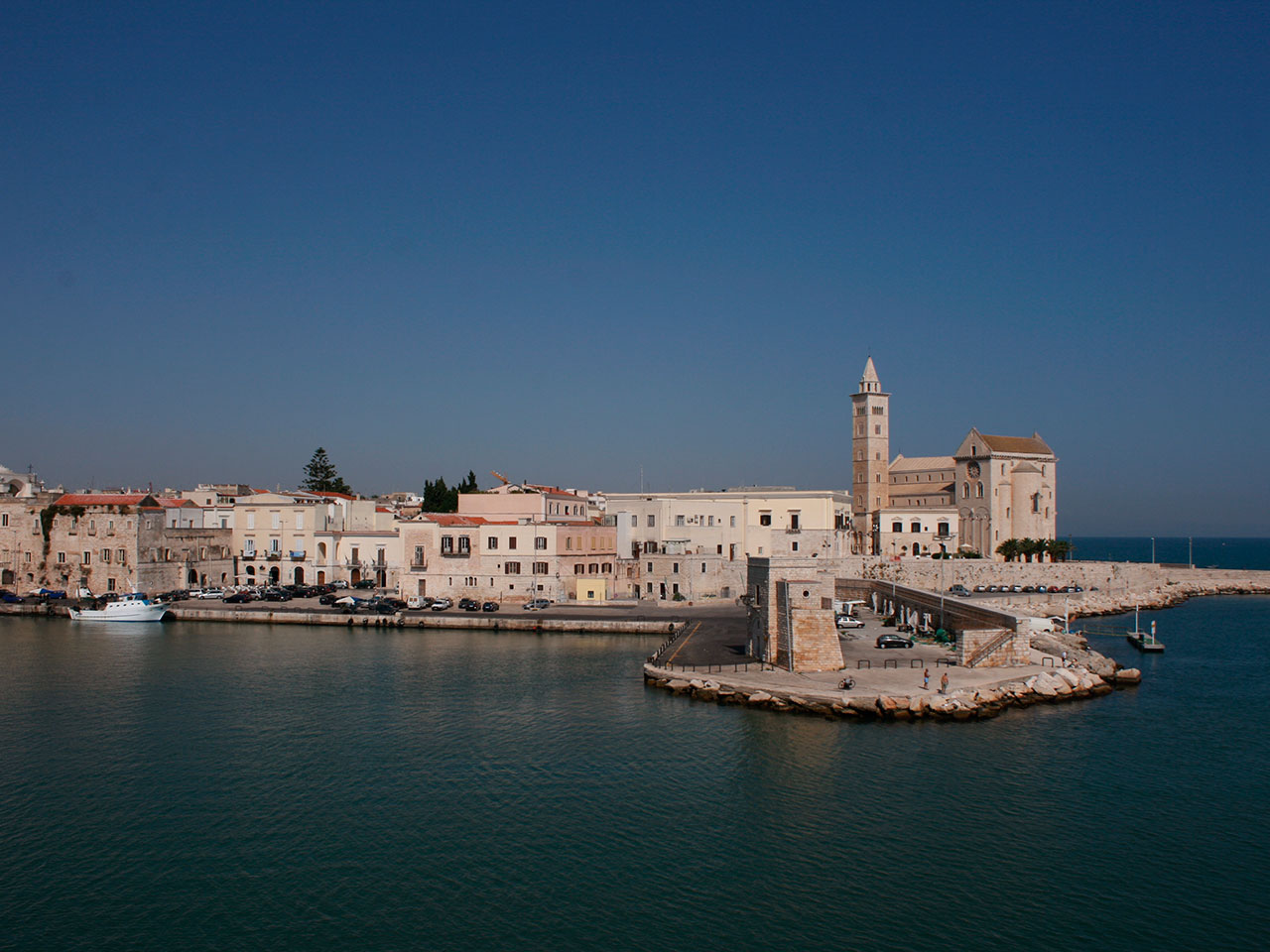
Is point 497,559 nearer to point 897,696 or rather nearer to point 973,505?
point 897,696

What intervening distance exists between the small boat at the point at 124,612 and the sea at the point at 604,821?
16621 millimetres

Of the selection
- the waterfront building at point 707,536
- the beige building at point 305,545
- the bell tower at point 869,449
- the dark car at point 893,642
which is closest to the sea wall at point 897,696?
the dark car at point 893,642

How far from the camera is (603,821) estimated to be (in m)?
18.6

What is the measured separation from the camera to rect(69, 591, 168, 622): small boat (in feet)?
153

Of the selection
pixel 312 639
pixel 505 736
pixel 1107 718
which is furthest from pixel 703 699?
pixel 312 639

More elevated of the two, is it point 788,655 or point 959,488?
point 959,488

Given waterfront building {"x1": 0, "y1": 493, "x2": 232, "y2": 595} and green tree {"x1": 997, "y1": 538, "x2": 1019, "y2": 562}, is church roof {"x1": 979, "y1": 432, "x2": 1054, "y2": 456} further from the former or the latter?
waterfront building {"x1": 0, "y1": 493, "x2": 232, "y2": 595}

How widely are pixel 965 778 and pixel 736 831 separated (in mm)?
5923

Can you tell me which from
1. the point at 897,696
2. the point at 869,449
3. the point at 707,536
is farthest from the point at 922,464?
the point at 897,696

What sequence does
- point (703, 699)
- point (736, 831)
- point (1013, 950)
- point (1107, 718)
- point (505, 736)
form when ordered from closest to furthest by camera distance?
point (1013, 950) < point (736, 831) < point (505, 736) < point (1107, 718) < point (703, 699)

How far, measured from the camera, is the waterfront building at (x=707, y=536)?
5100 centimetres

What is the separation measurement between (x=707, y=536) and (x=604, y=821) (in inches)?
1388

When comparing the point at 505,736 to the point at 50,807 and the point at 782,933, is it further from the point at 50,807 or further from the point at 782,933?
the point at 782,933

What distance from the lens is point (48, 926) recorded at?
14.6 meters
